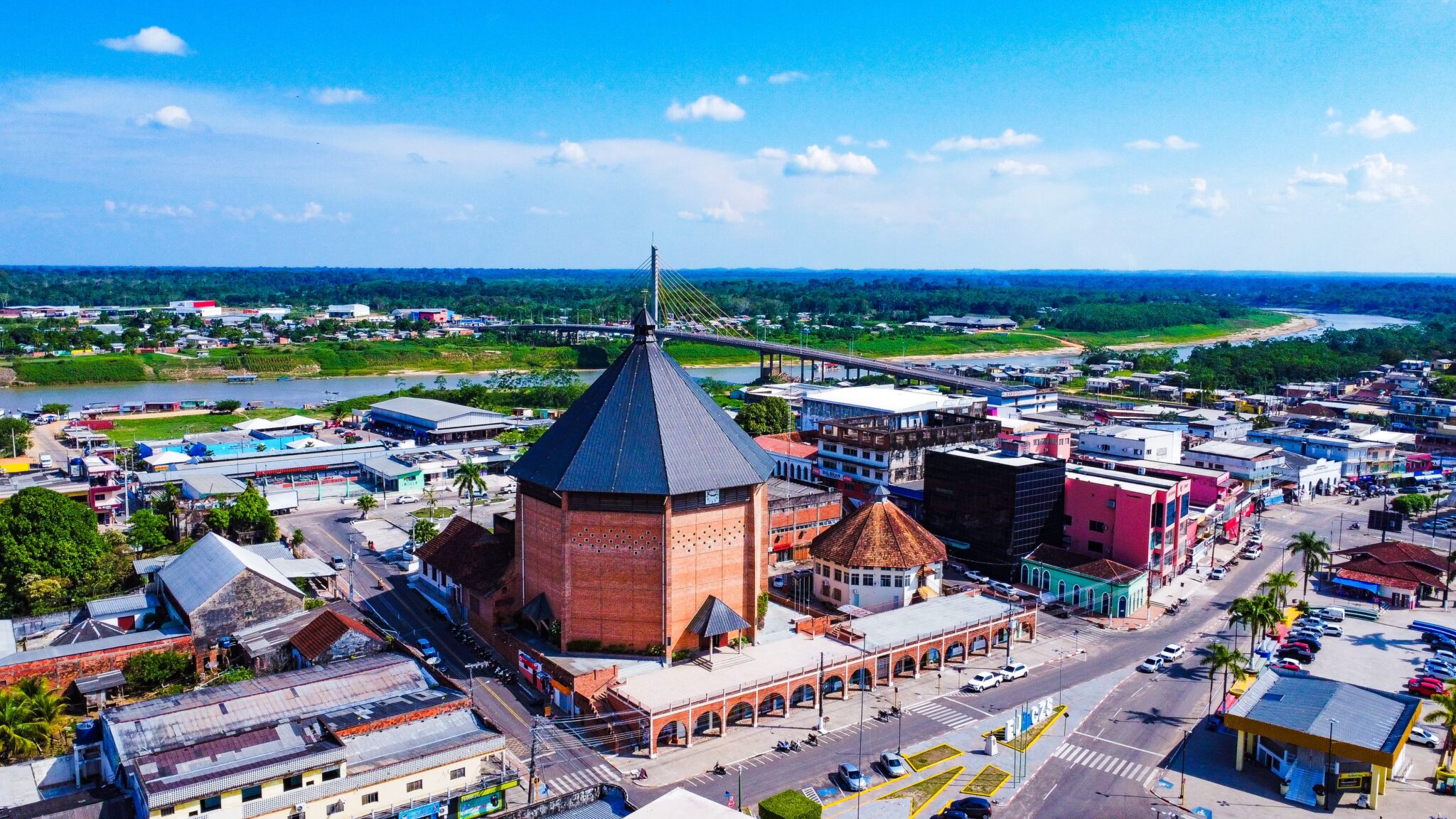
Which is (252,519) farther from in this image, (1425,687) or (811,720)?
(1425,687)

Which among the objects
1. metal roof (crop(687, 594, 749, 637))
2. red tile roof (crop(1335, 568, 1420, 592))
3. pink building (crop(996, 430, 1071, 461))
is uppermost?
pink building (crop(996, 430, 1071, 461))

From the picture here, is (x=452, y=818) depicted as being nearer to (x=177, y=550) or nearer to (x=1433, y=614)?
(x=177, y=550)

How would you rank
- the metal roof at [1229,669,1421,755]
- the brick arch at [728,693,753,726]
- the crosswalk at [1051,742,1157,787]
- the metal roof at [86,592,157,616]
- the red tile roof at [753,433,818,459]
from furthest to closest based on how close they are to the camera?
the red tile roof at [753,433,818,459] < the metal roof at [86,592,157,616] < the brick arch at [728,693,753,726] < the crosswalk at [1051,742,1157,787] < the metal roof at [1229,669,1421,755]

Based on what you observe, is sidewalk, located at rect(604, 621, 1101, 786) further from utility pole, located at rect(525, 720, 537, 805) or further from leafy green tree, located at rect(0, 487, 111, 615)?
leafy green tree, located at rect(0, 487, 111, 615)

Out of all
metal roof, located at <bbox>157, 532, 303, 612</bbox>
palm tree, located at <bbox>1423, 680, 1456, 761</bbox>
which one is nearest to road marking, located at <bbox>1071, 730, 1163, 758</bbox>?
palm tree, located at <bbox>1423, 680, 1456, 761</bbox>

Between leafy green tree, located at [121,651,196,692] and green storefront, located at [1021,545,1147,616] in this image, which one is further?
green storefront, located at [1021,545,1147,616]

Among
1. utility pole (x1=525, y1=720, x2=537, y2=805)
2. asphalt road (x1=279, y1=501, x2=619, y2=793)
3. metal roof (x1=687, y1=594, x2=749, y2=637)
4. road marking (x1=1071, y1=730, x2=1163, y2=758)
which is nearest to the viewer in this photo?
utility pole (x1=525, y1=720, x2=537, y2=805)
